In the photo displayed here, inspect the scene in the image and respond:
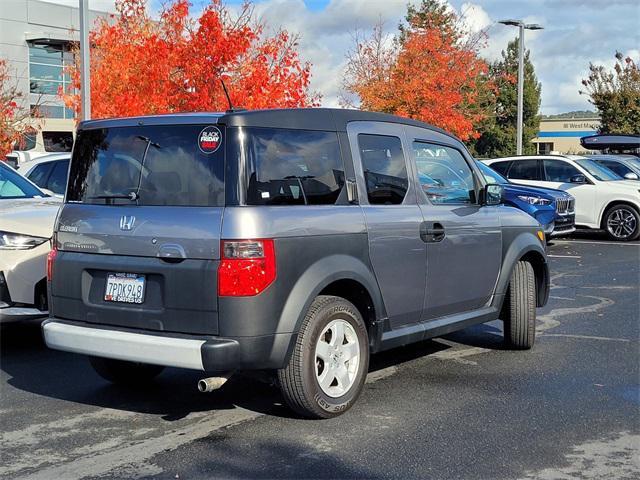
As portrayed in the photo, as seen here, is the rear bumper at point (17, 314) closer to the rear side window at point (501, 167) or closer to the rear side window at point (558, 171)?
the rear side window at point (501, 167)

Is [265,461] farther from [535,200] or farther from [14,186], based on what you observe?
[535,200]

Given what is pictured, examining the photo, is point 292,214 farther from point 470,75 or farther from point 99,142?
point 470,75

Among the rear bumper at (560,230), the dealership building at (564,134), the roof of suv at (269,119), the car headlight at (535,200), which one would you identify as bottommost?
the rear bumper at (560,230)

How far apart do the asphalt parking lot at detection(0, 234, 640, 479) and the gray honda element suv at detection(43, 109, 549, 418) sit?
0.35m

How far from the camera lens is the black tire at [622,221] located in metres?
17.9

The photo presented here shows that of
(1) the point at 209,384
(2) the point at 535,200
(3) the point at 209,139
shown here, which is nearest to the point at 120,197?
(3) the point at 209,139

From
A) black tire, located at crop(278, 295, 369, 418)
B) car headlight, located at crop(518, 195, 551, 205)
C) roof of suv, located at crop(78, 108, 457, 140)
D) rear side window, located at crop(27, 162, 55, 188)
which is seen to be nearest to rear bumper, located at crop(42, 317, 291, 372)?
black tire, located at crop(278, 295, 369, 418)

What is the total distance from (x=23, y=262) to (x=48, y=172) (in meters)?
5.74

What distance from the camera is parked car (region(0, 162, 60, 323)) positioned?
6.98m

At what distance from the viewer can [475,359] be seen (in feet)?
23.6

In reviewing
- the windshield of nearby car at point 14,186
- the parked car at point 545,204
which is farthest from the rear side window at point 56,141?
the windshield of nearby car at point 14,186

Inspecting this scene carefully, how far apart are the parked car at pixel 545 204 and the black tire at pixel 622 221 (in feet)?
6.73

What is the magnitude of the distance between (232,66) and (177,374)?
1430 cm

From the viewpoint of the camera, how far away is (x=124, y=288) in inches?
206
